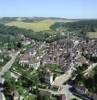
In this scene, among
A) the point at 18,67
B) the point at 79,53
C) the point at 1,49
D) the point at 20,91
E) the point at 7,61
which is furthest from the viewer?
the point at 1,49

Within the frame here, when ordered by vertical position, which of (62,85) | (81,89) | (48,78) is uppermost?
(48,78)

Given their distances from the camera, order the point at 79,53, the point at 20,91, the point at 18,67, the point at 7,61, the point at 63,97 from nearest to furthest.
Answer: the point at 63,97 < the point at 20,91 < the point at 18,67 < the point at 7,61 < the point at 79,53

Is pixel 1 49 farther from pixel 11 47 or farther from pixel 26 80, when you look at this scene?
pixel 26 80

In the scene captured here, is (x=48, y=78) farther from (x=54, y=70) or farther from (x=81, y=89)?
(x=54, y=70)

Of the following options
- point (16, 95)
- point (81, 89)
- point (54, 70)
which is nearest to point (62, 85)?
point (81, 89)

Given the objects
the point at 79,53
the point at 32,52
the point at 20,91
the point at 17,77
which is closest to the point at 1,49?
the point at 32,52

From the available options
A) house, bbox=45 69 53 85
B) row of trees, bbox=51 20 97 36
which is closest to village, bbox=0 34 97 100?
house, bbox=45 69 53 85

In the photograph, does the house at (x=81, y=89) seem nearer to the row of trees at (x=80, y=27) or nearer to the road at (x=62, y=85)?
the road at (x=62, y=85)

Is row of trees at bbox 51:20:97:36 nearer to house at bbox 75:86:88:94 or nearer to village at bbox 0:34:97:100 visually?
village at bbox 0:34:97:100

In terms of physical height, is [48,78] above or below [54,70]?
above

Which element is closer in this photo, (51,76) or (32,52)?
(51,76)

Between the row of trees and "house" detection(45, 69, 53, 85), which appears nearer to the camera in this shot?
"house" detection(45, 69, 53, 85)
